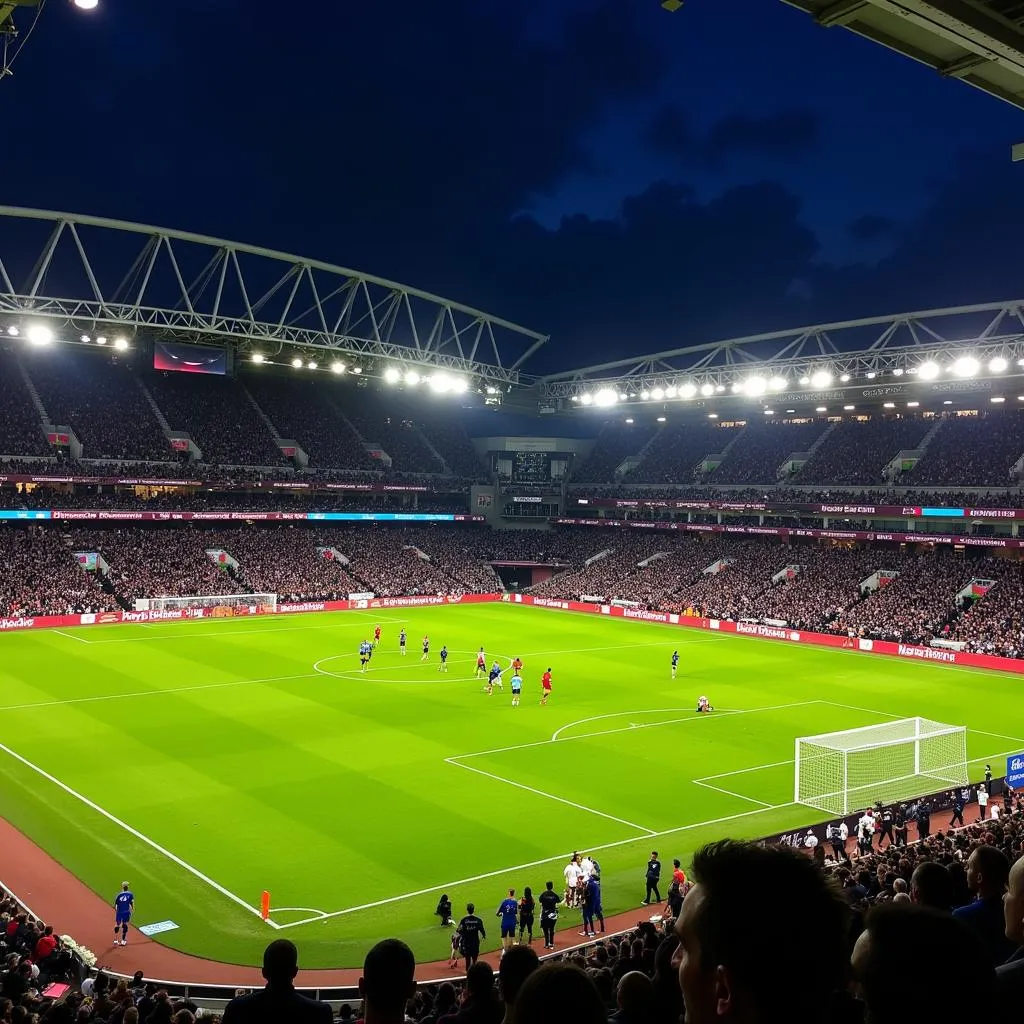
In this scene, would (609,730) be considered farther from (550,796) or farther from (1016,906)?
(1016,906)

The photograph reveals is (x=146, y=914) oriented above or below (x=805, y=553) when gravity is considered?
below

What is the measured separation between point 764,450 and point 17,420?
2368 inches

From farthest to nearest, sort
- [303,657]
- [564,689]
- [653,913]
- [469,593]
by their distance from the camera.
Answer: [469,593], [303,657], [564,689], [653,913]

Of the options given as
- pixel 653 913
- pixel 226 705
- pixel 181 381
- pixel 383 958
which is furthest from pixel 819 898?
pixel 181 381

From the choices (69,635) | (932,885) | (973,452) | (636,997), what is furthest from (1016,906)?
(973,452)

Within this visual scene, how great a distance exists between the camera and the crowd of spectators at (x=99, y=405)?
7338cm

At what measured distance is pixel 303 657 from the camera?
162 ft

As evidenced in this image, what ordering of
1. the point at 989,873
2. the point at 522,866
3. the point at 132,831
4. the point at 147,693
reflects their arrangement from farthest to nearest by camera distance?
the point at 147,693 → the point at 132,831 → the point at 522,866 → the point at 989,873

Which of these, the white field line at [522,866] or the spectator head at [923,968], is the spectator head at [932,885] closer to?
the spectator head at [923,968]

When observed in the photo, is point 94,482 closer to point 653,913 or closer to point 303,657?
point 303,657

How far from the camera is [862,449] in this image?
7612cm

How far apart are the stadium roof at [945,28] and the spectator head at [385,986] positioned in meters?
7.00

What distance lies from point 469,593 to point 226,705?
43406mm

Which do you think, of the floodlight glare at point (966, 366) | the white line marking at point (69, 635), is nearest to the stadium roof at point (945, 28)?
the floodlight glare at point (966, 366)
